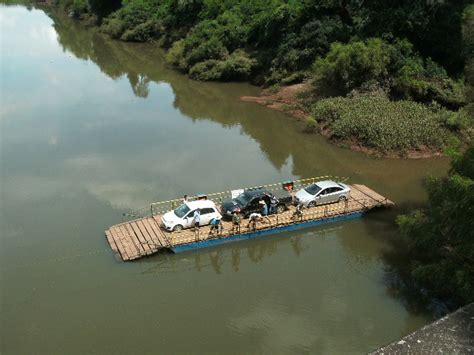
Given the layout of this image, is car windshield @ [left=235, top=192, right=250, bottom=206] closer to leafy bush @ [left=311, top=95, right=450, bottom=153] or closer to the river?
the river

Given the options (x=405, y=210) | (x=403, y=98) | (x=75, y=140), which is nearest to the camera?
(x=405, y=210)

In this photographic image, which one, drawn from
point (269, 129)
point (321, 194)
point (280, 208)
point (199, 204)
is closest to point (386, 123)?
point (269, 129)

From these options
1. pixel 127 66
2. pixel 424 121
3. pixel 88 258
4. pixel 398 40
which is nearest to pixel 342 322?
pixel 88 258

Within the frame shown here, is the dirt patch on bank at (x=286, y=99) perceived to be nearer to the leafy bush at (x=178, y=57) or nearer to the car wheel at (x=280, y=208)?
the leafy bush at (x=178, y=57)

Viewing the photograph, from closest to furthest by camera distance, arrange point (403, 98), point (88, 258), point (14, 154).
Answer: point (88, 258), point (14, 154), point (403, 98)

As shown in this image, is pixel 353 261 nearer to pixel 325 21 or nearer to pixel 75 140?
pixel 75 140

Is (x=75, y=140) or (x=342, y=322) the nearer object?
(x=342, y=322)

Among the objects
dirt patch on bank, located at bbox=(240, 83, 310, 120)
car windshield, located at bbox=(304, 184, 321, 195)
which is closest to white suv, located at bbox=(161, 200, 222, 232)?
car windshield, located at bbox=(304, 184, 321, 195)
